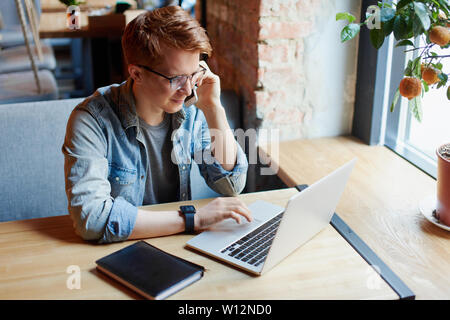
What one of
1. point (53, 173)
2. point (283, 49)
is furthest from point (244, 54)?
point (53, 173)

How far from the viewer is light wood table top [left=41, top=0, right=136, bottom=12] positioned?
2395mm

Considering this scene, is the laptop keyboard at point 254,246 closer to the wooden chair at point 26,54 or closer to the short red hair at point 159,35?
the short red hair at point 159,35

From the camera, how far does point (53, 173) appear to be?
1.75 m

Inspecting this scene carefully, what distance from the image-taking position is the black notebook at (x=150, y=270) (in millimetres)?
932

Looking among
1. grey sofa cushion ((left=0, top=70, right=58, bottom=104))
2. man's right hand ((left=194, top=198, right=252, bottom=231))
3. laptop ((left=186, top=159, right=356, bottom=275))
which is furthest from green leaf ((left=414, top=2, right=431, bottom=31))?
grey sofa cushion ((left=0, top=70, right=58, bottom=104))

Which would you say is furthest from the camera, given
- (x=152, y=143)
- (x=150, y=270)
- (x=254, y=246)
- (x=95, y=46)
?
(x=95, y=46)

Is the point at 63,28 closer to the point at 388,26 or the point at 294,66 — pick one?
the point at 294,66

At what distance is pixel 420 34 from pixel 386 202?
1.73 feet

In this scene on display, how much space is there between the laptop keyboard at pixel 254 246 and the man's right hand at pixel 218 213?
0.17ft

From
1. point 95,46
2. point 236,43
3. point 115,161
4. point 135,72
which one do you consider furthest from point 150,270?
point 95,46

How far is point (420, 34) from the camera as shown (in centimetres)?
110

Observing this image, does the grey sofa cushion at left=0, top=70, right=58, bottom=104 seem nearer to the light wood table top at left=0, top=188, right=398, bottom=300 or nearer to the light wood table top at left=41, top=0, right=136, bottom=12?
the light wood table top at left=41, top=0, right=136, bottom=12

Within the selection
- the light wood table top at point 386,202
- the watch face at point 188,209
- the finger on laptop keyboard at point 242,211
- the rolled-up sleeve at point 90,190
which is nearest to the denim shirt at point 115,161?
the rolled-up sleeve at point 90,190

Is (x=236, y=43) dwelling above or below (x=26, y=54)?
above
